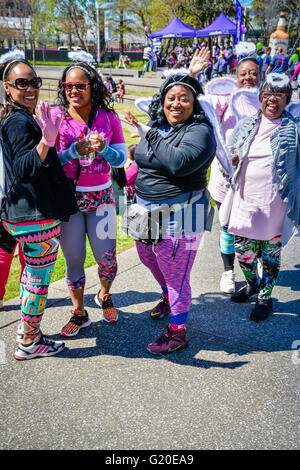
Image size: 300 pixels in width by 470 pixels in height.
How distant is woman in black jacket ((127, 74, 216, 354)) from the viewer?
2613 millimetres

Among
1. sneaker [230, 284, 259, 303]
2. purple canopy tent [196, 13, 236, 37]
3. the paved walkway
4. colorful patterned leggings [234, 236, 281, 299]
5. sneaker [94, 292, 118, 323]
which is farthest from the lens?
purple canopy tent [196, 13, 236, 37]

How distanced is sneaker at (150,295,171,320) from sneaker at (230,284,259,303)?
2.23 feet

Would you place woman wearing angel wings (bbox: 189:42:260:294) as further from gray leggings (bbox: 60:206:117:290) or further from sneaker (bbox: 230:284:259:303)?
gray leggings (bbox: 60:206:117:290)

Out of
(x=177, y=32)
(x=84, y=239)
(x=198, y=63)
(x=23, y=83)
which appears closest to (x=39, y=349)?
(x=84, y=239)

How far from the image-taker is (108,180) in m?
3.11

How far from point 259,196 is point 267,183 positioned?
0.13 meters

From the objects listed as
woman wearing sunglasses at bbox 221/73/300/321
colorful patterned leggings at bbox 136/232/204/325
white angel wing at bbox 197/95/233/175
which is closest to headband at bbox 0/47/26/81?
white angel wing at bbox 197/95/233/175

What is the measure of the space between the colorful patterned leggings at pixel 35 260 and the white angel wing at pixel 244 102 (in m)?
1.92

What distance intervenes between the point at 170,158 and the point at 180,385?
57.0 inches

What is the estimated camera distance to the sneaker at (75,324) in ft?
10.5

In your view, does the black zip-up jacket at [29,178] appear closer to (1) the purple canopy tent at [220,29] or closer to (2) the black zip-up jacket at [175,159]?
(2) the black zip-up jacket at [175,159]

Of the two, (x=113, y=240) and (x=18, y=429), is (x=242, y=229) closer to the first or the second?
(x=113, y=240)
